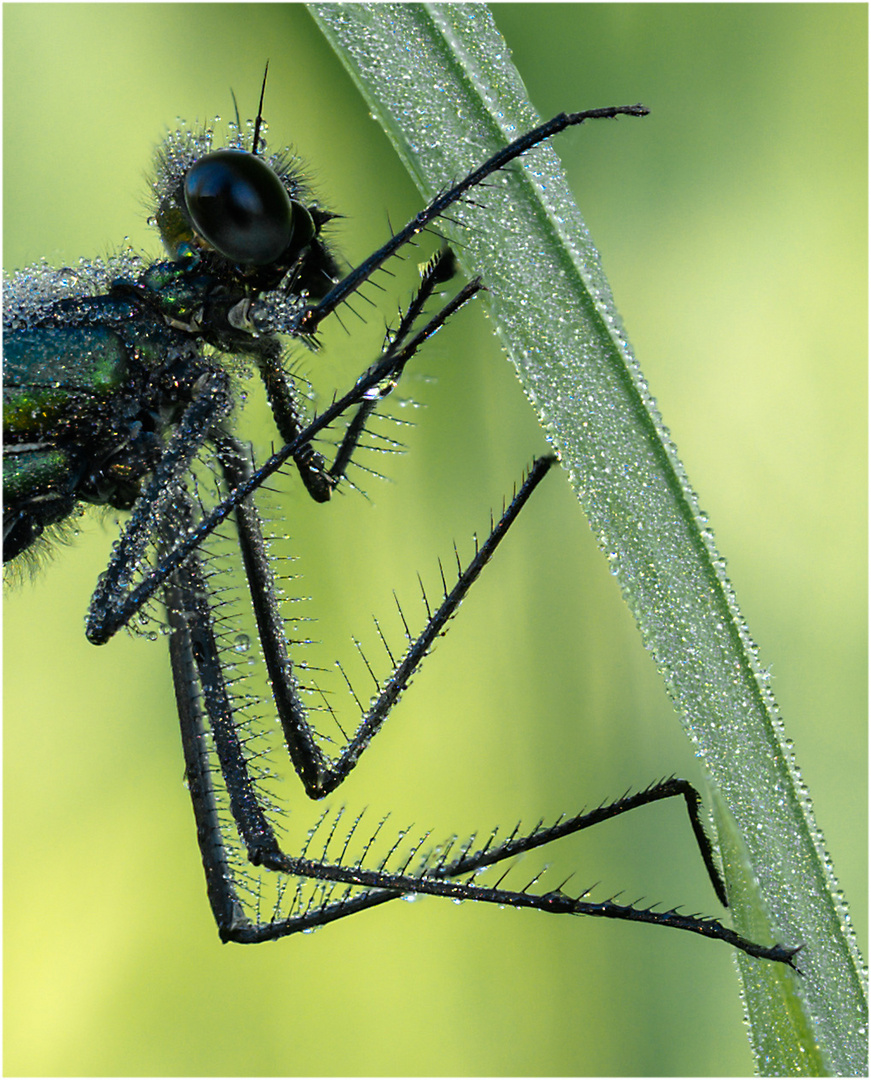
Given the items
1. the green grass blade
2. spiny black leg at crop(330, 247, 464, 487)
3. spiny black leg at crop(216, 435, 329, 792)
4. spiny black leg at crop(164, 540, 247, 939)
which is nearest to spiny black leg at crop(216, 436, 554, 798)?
spiny black leg at crop(216, 435, 329, 792)

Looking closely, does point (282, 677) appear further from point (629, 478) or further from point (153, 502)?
point (629, 478)

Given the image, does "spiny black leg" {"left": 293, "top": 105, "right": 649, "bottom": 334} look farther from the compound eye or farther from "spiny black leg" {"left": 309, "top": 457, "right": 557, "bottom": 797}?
"spiny black leg" {"left": 309, "top": 457, "right": 557, "bottom": 797}

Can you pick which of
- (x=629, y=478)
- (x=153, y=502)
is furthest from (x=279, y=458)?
(x=629, y=478)

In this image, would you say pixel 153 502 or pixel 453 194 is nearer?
pixel 453 194

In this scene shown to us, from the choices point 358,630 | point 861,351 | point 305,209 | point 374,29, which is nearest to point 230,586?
point 358,630

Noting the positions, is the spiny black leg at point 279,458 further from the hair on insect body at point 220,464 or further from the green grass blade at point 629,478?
the green grass blade at point 629,478

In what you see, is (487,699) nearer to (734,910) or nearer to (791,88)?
(734,910)
